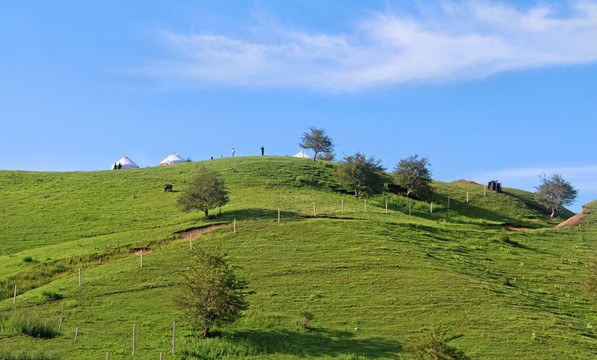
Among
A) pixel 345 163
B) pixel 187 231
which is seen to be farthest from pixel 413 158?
pixel 187 231

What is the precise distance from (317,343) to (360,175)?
48635 millimetres

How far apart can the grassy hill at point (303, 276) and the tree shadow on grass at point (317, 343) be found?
123 millimetres

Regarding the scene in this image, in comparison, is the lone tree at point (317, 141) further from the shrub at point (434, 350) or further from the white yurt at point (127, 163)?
the shrub at point (434, 350)

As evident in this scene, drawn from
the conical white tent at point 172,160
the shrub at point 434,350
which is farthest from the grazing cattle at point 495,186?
the shrub at point 434,350

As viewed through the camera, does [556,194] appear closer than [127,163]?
Yes

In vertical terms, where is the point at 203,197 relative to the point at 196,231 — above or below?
above

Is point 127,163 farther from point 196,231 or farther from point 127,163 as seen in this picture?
point 196,231

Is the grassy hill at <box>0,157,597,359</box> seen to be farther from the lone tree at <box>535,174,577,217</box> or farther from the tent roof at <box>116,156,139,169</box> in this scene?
the tent roof at <box>116,156,139,169</box>

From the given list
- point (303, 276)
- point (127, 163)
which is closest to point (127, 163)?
point (127, 163)

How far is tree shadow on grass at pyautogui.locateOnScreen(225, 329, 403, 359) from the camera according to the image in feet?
110

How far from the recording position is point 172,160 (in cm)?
12688

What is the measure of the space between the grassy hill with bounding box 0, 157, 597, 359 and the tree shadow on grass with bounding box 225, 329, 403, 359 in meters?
0.12

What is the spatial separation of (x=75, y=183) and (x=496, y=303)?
223 ft

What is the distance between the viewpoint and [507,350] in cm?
3416
